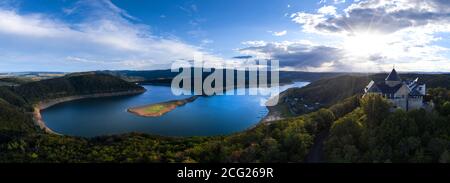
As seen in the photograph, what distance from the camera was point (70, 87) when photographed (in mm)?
75625

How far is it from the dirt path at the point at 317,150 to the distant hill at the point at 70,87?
59173mm

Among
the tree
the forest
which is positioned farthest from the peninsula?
the tree

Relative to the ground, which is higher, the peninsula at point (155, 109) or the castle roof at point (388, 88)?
the castle roof at point (388, 88)

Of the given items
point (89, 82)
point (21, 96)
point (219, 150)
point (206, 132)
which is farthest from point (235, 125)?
point (89, 82)

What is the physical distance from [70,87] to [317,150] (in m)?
72.1

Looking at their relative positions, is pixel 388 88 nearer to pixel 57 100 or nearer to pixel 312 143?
pixel 312 143

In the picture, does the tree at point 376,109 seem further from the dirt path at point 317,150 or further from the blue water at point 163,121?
the blue water at point 163,121

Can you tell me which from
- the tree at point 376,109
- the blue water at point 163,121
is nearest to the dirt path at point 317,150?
the tree at point 376,109

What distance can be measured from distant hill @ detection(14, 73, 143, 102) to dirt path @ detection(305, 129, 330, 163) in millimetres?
59173

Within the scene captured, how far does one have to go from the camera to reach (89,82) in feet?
267

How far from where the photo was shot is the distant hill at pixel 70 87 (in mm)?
66062

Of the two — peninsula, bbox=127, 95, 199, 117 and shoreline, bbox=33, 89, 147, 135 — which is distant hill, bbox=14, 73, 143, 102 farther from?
peninsula, bbox=127, 95, 199, 117

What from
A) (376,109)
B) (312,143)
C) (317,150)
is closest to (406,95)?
(376,109)
